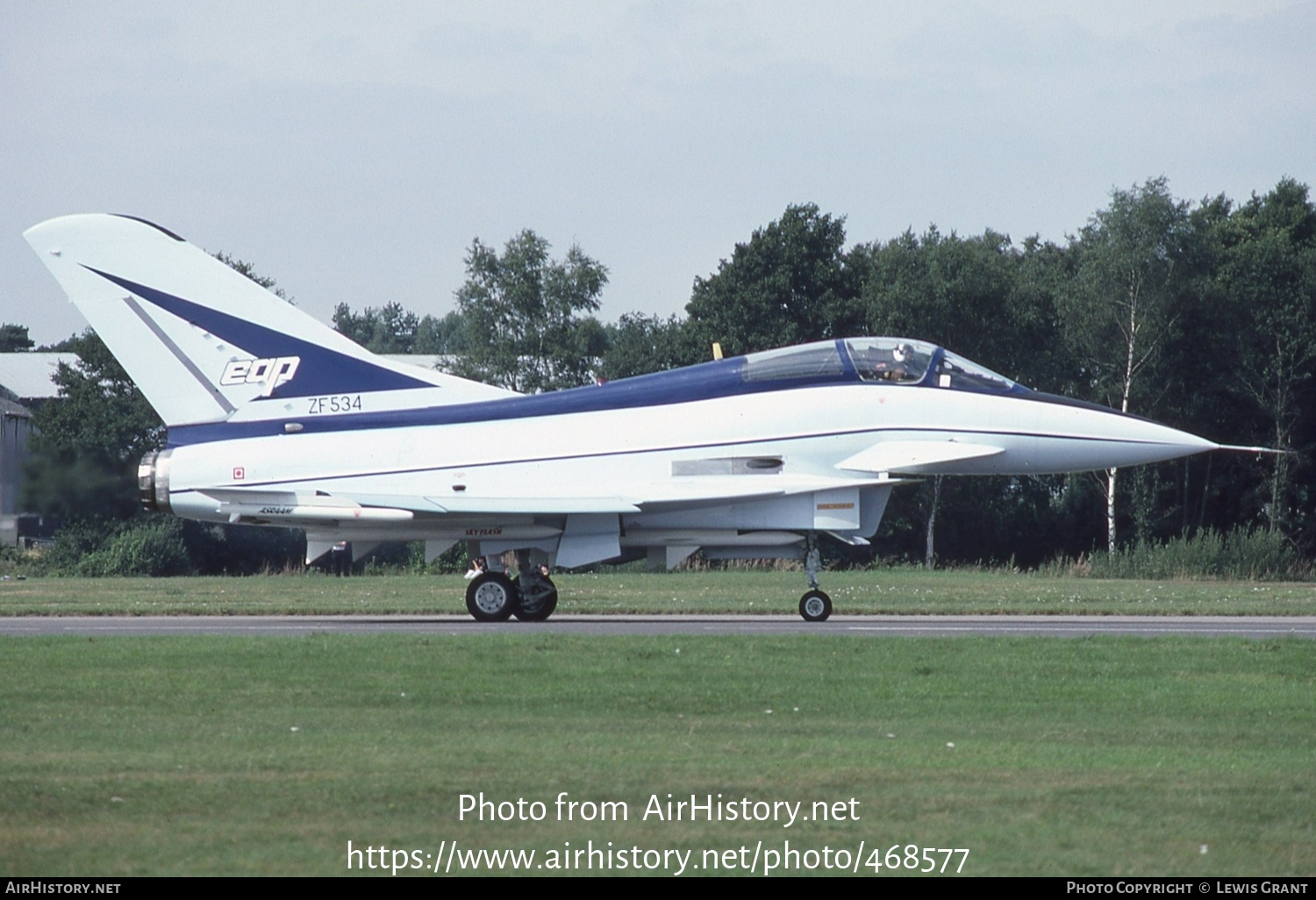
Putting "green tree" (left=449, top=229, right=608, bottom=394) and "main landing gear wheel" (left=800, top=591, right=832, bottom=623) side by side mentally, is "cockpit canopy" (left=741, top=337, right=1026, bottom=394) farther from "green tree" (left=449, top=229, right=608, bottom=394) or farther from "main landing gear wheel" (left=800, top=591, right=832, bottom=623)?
"green tree" (left=449, top=229, right=608, bottom=394)

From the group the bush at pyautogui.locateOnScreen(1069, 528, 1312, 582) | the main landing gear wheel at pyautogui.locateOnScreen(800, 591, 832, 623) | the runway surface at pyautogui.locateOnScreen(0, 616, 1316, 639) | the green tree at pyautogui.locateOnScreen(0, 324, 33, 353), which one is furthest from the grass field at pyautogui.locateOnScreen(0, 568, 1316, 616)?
the green tree at pyautogui.locateOnScreen(0, 324, 33, 353)

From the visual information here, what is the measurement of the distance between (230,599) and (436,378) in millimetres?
7220

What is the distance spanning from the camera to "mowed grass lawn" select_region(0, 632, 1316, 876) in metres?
6.78

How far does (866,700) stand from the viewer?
1105 cm

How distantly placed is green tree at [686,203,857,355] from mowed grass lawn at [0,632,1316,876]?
41515mm

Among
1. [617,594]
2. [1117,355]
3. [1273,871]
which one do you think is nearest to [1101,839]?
[1273,871]

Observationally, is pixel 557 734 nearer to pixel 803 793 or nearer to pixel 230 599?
pixel 803 793

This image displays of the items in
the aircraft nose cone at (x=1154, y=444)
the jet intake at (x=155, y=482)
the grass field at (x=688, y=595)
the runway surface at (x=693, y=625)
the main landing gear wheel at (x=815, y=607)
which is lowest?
the grass field at (x=688, y=595)

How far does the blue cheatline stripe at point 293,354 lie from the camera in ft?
63.4

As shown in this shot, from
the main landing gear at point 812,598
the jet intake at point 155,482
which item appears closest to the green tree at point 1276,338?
the main landing gear at point 812,598

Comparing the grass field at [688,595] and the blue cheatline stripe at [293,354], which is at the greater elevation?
the blue cheatline stripe at [293,354]

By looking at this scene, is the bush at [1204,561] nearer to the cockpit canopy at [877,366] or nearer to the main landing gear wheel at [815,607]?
the cockpit canopy at [877,366]

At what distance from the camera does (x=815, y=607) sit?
1861 centimetres

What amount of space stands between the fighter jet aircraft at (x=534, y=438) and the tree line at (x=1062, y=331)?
26284 millimetres
